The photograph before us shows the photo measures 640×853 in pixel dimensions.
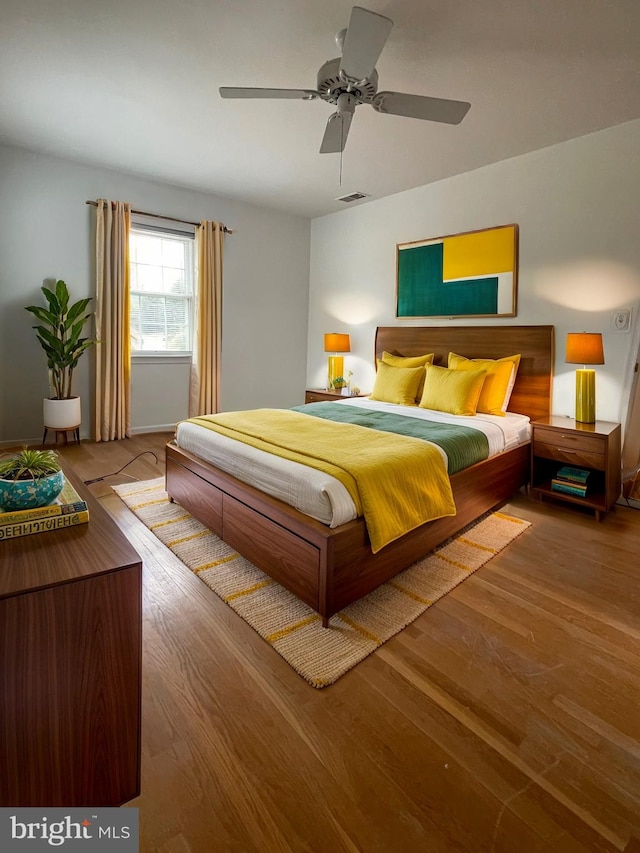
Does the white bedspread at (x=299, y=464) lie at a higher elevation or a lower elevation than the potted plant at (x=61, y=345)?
lower

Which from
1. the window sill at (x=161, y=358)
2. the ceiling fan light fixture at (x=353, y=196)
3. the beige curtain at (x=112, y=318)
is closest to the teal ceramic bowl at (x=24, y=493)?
the beige curtain at (x=112, y=318)

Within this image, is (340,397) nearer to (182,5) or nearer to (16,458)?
(182,5)

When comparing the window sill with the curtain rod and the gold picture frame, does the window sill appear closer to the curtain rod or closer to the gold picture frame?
the curtain rod

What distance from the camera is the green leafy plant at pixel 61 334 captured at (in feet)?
13.0

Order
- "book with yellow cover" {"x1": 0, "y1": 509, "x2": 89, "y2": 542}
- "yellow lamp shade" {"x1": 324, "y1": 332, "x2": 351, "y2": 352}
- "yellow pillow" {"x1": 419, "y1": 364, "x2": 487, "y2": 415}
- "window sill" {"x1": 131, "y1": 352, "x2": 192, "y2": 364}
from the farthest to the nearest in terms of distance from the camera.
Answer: "yellow lamp shade" {"x1": 324, "y1": 332, "x2": 351, "y2": 352}
"window sill" {"x1": 131, "y1": 352, "x2": 192, "y2": 364}
"yellow pillow" {"x1": 419, "y1": 364, "x2": 487, "y2": 415}
"book with yellow cover" {"x1": 0, "y1": 509, "x2": 89, "y2": 542}

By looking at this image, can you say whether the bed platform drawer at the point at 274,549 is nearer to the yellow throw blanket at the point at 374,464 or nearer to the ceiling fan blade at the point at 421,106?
the yellow throw blanket at the point at 374,464

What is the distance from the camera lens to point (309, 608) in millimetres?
1988

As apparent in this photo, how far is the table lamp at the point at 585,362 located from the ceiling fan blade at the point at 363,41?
214 cm

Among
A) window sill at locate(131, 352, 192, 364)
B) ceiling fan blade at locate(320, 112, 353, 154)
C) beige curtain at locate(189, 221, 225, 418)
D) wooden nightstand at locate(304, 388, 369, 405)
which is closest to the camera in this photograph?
ceiling fan blade at locate(320, 112, 353, 154)

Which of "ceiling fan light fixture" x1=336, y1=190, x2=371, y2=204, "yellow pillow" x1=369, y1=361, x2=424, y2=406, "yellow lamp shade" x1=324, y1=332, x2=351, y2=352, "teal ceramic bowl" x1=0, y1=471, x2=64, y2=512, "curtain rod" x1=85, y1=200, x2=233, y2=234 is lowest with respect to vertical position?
"teal ceramic bowl" x1=0, y1=471, x2=64, y2=512

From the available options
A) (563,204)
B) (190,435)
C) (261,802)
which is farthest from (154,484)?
(563,204)

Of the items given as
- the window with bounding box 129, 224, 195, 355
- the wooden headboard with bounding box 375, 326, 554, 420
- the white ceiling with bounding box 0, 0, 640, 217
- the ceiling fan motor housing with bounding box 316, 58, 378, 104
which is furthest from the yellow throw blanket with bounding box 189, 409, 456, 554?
the window with bounding box 129, 224, 195, 355

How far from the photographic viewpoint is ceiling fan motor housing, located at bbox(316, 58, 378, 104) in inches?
87.3

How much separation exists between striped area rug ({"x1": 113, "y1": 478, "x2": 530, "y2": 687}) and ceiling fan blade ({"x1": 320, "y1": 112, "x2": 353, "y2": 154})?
7.76 ft
